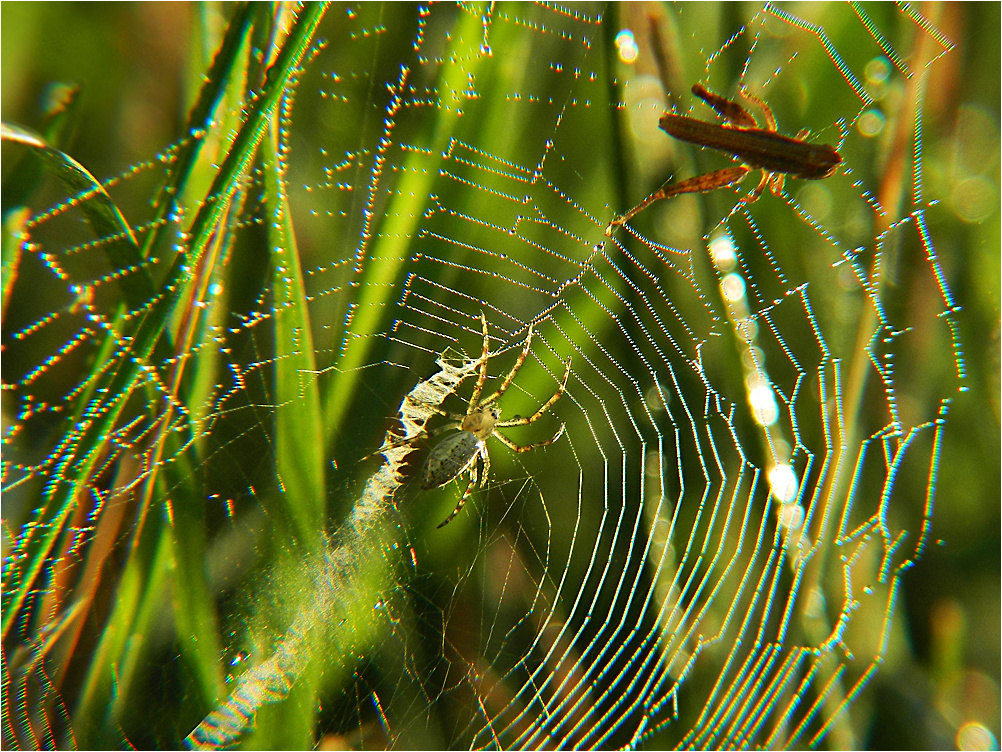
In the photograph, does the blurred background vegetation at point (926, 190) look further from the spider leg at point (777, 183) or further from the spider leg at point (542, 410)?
the spider leg at point (542, 410)

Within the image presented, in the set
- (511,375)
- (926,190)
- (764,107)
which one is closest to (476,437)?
(511,375)

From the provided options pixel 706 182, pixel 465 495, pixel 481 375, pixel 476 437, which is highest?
pixel 706 182

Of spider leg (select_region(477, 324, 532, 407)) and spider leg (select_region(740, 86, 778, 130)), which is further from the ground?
spider leg (select_region(740, 86, 778, 130))

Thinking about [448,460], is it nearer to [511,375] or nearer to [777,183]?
[511,375]

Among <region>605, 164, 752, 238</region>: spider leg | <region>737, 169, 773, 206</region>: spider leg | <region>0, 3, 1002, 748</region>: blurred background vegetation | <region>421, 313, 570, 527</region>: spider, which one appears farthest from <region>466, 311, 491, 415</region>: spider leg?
<region>737, 169, 773, 206</region>: spider leg

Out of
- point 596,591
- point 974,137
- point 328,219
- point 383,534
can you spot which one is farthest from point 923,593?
point 328,219

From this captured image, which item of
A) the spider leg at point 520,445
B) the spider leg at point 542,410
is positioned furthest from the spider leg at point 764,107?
the spider leg at point 520,445

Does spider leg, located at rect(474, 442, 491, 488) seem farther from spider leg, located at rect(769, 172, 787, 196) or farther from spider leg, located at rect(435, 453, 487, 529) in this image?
spider leg, located at rect(769, 172, 787, 196)

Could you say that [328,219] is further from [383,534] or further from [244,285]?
[383,534]
